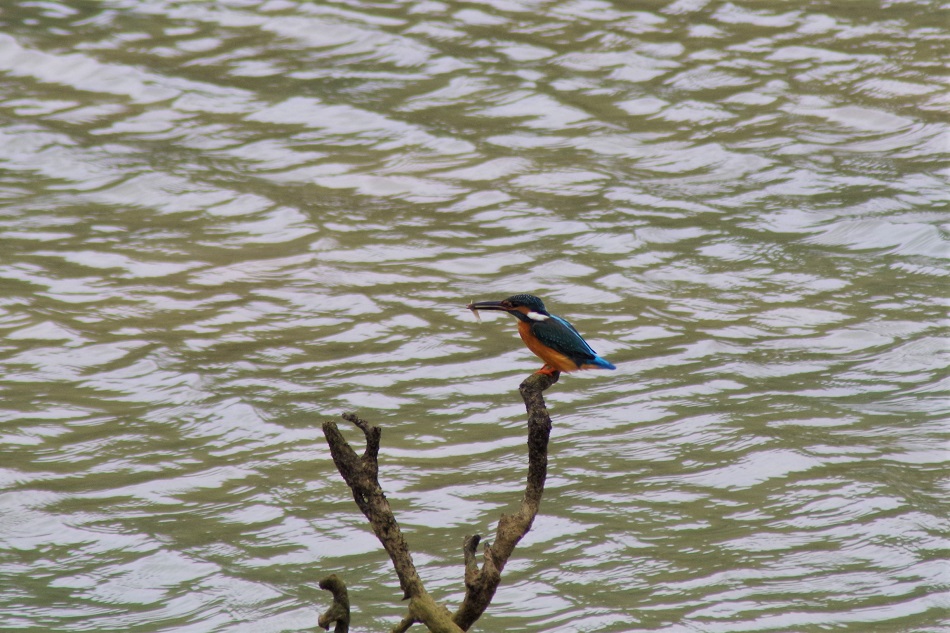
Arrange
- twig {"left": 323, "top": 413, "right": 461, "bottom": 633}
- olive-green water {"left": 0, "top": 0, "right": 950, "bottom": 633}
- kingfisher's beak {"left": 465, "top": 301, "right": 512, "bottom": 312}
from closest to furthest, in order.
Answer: twig {"left": 323, "top": 413, "right": 461, "bottom": 633} → kingfisher's beak {"left": 465, "top": 301, "right": 512, "bottom": 312} → olive-green water {"left": 0, "top": 0, "right": 950, "bottom": 633}

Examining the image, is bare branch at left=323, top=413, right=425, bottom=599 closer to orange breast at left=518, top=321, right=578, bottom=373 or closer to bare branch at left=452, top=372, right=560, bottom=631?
bare branch at left=452, top=372, right=560, bottom=631

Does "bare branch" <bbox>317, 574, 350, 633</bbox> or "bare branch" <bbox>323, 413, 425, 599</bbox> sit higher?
"bare branch" <bbox>323, 413, 425, 599</bbox>

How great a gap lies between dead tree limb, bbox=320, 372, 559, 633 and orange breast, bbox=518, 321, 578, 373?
0.42 metres

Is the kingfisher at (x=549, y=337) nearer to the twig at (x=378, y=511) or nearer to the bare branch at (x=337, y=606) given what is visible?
the twig at (x=378, y=511)

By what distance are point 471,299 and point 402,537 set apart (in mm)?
4380

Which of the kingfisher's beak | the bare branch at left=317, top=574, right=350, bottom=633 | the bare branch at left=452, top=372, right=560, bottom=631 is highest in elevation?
the kingfisher's beak

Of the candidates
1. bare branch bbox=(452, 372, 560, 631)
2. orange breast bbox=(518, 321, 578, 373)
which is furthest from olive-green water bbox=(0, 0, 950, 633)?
bare branch bbox=(452, 372, 560, 631)

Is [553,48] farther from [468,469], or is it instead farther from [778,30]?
[468,469]

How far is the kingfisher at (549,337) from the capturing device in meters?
2.74

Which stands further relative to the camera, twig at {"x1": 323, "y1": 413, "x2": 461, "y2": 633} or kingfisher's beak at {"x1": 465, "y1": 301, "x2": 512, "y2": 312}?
kingfisher's beak at {"x1": 465, "y1": 301, "x2": 512, "y2": 312}

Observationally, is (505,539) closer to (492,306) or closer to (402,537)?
(402,537)

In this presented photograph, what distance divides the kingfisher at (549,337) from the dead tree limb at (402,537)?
1.34ft

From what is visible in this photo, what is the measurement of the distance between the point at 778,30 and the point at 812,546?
22.2ft

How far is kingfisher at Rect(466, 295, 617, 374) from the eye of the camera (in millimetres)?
2738
